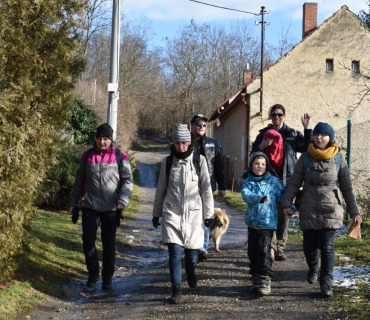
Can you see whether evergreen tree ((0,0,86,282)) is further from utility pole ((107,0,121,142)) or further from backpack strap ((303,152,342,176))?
utility pole ((107,0,121,142))

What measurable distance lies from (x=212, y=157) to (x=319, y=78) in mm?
19599

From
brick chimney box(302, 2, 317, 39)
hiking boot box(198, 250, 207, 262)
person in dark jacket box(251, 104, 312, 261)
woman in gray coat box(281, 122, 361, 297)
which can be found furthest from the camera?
brick chimney box(302, 2, 317, 39)

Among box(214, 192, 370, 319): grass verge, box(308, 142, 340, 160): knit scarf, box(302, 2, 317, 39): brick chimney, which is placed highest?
box(302, 2, 317, 39): brick chimney

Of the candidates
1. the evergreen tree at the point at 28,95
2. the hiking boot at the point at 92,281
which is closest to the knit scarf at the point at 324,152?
the evergreen tree at the point at 28,95

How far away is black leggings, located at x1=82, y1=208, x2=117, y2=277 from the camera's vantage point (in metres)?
6.53

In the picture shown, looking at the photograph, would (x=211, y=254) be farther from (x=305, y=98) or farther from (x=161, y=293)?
(x=305, y=98)

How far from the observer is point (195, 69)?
49969mm

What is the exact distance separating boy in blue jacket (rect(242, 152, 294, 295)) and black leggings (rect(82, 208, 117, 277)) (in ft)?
5.68

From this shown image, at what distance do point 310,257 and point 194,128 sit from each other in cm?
257

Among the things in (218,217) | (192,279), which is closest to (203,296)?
(192,279)

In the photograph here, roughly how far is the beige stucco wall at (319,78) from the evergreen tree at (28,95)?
19.8 meters

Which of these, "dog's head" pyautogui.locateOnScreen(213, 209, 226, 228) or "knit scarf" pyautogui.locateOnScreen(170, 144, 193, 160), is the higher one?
"knit scarf" pyautogui.locateOnScreen(170, 144, 193, 160)

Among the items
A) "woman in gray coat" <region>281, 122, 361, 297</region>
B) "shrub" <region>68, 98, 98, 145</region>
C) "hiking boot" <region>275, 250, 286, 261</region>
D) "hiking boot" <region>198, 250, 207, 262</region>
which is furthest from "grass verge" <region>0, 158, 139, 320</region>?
"shrub" <region>68, 98, 98, 145</region>

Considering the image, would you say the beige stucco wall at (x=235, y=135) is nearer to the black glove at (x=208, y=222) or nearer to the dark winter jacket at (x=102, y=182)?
the dark winter jacket at (x=102, y=182)
